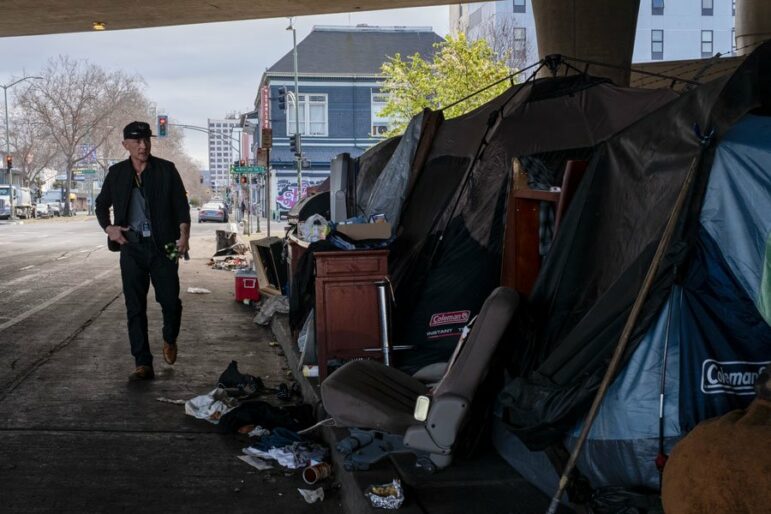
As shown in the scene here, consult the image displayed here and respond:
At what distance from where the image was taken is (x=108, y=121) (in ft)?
294

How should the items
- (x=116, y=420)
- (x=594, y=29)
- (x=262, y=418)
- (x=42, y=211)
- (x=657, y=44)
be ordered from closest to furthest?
(x=262, y=418) → (x=116, y=420) → (x=594, y=29) → (x=657, y=44) → (x=42, y=211)

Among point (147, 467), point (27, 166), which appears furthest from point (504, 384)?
point (27, 166)

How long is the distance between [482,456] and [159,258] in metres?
3.92

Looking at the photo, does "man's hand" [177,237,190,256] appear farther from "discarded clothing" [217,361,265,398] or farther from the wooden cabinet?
the wooden cabinet

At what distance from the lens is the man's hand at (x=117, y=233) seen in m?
7.46

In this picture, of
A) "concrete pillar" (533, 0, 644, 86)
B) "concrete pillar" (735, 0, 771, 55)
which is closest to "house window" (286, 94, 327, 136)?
"concrete pillar" (735, 0, 771, 55)

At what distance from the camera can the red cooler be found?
13.8 m

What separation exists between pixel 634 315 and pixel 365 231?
3458 mm

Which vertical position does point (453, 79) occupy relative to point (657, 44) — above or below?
below

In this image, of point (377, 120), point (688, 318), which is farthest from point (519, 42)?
point (688, 318)

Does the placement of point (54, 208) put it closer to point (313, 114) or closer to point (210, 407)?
point (313, 114)

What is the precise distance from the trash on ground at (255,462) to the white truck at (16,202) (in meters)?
64.1

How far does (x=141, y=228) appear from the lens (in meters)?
7.64

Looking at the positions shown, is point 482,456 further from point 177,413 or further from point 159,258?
point 159,258
